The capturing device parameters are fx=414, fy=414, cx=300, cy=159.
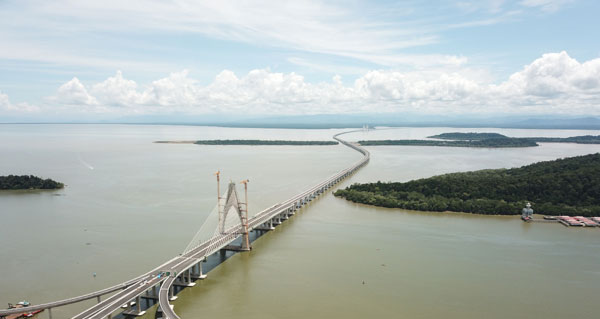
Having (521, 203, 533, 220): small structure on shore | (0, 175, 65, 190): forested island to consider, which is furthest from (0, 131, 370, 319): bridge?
(0, 175, 65, 190): forested island

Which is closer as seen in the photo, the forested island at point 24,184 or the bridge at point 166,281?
the bridge at point 166,281

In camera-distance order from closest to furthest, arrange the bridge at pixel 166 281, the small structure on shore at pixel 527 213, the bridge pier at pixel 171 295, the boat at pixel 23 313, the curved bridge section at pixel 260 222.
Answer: the bridge at pixel 166 281
the boat at pixel 23 313
the curved bridge section at pixel 260 222
the bridge pier at pixel 171 295
the small structure on shore at pixel 527 213

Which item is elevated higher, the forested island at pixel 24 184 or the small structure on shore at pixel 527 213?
the forested island at pixel 24 184

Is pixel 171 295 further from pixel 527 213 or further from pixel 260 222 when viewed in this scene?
pixel 527 213

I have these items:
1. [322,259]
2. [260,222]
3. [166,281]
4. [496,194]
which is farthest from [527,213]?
[166,281]

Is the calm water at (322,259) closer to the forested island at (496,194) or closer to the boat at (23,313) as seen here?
the boat at (23,313)

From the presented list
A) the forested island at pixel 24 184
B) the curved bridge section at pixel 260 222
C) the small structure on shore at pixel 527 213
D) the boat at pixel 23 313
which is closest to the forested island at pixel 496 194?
the small structure on shore at pixel 527 213

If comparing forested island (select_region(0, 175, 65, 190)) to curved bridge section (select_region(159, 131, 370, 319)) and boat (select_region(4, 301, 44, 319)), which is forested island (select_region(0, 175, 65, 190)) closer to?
curved bridge section (select_region(159, 131, 370, 319))

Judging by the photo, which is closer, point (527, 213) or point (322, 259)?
point (322, 259)

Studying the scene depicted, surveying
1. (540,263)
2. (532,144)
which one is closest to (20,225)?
(540,263)
